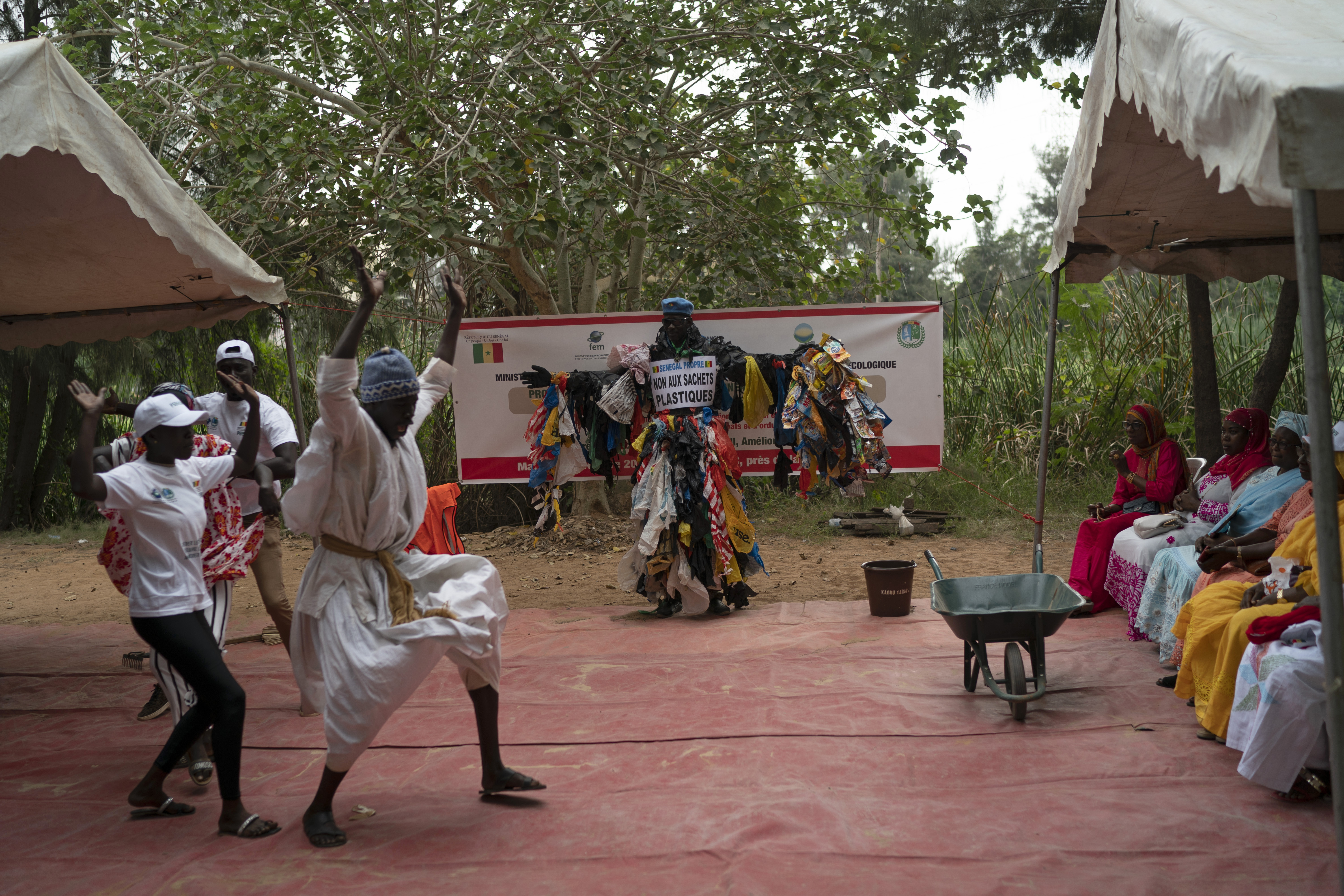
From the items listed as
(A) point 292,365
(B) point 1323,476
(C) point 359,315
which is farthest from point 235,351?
(B) point 1323,476

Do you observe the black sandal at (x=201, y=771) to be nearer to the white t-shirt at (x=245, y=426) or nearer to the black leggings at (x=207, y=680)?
the black leggings at (x=207, y=680)

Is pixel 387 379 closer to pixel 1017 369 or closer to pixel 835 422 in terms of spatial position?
pixel 835 422

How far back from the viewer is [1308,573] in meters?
3.97

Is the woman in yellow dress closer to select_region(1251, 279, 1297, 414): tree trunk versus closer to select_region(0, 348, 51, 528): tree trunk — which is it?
select_region(1251, 279, 1297, 414): tree trunk

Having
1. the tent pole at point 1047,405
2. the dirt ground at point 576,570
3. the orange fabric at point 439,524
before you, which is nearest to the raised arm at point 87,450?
the orange fabric at point 439,524

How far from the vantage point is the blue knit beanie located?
351cm

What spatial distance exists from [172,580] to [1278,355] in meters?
7.98

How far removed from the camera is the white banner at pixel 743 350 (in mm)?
7875

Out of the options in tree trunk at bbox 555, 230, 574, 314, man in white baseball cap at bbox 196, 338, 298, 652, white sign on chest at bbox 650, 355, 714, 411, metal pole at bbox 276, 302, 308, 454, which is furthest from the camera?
tree trunk at bbox 555, 230, 574, 314

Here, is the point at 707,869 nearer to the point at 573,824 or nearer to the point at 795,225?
the point at 573,824

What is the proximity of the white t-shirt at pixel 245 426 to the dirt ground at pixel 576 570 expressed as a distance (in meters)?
2.60

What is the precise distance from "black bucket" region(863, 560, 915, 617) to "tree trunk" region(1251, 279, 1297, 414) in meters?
3.40

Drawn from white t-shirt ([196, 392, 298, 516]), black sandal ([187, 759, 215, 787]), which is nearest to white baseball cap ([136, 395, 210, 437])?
white t-shirt ([196, 392, 298, 516])

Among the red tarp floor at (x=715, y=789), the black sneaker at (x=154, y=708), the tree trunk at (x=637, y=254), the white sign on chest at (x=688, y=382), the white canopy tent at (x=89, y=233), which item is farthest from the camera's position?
the tree trunk at (x=637, y=254)
